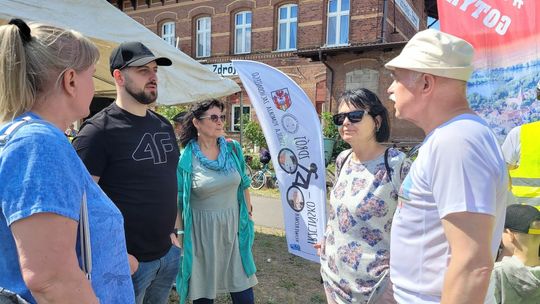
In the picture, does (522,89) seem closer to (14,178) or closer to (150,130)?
(150,130)

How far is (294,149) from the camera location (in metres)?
3.27

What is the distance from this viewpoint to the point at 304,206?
10.5ft

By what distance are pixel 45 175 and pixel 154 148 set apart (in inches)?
50.5

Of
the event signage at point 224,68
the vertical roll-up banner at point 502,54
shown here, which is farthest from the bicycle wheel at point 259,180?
the event signage at point 224,68

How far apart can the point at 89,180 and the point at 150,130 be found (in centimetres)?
113

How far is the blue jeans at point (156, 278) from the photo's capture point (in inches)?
90.4

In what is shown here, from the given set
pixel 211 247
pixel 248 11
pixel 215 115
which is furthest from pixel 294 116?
pixel 248 11

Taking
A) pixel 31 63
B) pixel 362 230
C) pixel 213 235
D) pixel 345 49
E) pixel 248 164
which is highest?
pixel 345 49

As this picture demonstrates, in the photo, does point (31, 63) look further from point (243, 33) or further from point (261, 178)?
point (243, 33)

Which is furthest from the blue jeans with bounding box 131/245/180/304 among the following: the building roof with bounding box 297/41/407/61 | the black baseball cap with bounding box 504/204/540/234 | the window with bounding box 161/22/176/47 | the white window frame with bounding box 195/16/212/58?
the window with bounding box 161/22/176/47

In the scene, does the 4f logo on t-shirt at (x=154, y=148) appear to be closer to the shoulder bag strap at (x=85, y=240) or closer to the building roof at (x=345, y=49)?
the shoulder bag strap at (x=85, y=240)

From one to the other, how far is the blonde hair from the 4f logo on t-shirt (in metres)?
1.06

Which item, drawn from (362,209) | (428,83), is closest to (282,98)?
(362,209)

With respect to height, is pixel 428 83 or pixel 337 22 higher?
pixel 337 22
